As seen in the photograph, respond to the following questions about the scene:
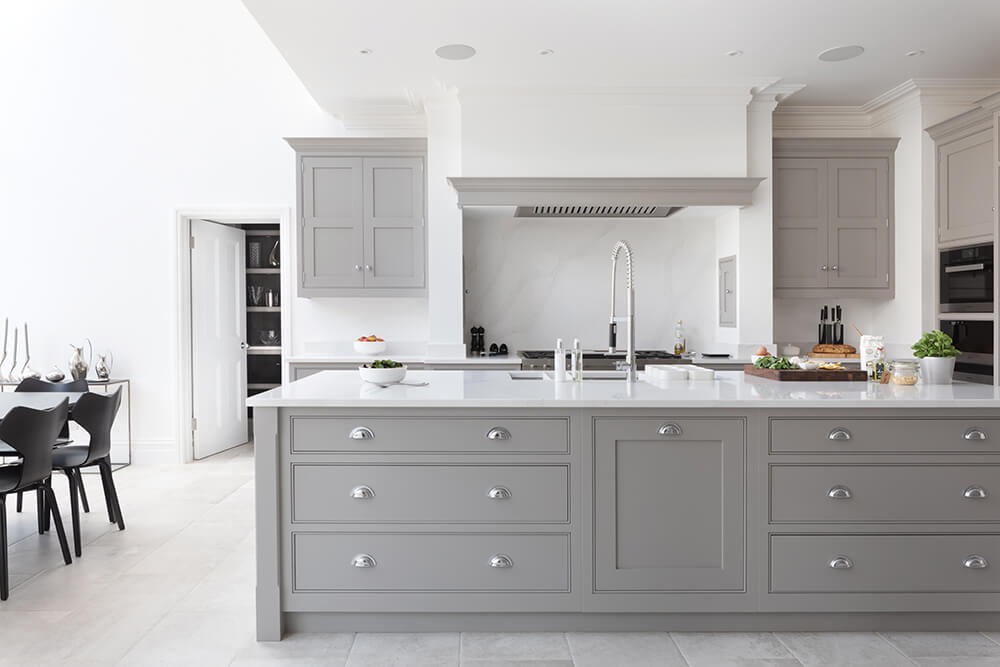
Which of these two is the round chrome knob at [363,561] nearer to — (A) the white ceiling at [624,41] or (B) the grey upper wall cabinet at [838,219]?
(A) the white ceiling at [624,41]

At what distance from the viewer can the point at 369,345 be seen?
5.38m

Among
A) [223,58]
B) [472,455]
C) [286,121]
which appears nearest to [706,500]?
[472,455]

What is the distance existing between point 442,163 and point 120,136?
8.73 ft

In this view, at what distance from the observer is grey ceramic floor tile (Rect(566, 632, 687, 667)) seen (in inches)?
96.7

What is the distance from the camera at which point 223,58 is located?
5711 mm

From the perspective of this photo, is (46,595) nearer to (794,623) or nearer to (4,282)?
(794,623)

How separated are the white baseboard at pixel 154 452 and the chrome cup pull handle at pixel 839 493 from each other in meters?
4.95

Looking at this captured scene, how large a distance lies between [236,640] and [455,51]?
11.3ft

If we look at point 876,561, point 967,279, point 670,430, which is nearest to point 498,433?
point 670,430

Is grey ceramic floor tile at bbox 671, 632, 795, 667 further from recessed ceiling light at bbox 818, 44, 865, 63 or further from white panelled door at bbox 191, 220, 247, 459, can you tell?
white panelled door at bbox 191, 220, 247, 459

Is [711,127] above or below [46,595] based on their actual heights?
above

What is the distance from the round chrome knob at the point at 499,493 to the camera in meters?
2.63

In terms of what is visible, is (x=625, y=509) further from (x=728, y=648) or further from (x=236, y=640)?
(x=236, y=640)

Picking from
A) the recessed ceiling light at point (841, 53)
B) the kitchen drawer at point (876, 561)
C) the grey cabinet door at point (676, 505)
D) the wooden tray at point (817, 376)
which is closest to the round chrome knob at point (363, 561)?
the grey cabinet door at point (676, 505)
